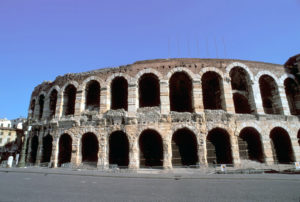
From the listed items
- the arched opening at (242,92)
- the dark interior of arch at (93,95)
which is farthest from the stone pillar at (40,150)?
the arched opening at (242,92)

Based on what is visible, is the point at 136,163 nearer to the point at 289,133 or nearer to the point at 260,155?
the point at 260,155

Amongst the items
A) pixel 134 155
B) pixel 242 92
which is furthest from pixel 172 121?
pixel 242 92

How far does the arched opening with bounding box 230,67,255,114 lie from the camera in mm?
13664

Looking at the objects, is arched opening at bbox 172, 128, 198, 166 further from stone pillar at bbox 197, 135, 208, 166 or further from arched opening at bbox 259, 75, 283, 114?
arched opening at bbox 259, 75, 283, 114

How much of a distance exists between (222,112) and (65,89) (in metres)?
13.5

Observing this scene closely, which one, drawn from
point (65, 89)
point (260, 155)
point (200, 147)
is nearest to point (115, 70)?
point (65, 89)

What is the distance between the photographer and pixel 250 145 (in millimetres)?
13398

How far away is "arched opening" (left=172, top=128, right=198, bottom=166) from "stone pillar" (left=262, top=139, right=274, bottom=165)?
16.1ft

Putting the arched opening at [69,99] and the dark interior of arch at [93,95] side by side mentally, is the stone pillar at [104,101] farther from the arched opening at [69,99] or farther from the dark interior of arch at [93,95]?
the arched opening at [69,99]

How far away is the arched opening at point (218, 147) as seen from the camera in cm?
1211

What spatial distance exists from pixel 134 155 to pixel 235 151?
7.06 m

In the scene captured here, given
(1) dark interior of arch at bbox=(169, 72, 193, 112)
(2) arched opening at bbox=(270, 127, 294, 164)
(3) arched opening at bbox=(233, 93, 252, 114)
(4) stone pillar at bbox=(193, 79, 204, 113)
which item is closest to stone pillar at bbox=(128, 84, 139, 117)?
(1) dark interior of arch at bbox=(169, 72, 193, 112)

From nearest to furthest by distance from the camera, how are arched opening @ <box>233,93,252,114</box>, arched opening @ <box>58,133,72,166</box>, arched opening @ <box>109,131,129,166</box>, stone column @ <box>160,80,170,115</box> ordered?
stone column @ <box>160,80,170,115</box>
arched opening @ <box>109,131,129,166</box>
arched opening @ <box>58,133,72,166</box>
arched opening @ <box>233,93,252,114</box>

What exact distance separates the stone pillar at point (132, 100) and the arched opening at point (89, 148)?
400 centimetres
